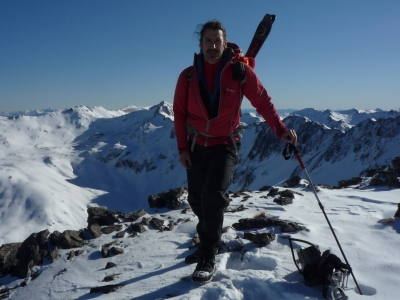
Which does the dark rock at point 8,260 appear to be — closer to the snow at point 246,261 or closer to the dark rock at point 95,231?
the snow at point 246,261

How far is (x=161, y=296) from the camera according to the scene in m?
4.94

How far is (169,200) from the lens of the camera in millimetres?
12703

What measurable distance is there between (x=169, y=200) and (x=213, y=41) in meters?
8.76

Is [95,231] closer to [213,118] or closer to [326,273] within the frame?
[213,118]

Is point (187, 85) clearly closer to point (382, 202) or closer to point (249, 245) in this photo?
point (249, 245)

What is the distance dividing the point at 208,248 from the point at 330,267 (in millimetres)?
1991

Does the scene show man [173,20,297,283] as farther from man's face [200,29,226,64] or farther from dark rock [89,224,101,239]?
dark rock [89,224,101,239]

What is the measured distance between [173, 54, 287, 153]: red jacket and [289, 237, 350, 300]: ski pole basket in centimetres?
208

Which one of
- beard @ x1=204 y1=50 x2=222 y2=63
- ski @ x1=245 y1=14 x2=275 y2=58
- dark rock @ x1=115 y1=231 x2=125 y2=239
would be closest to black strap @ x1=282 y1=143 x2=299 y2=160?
beard @ x1=204 y1=50 x2=222 y2=63

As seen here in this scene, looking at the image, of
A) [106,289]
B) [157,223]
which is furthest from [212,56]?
[157,223]

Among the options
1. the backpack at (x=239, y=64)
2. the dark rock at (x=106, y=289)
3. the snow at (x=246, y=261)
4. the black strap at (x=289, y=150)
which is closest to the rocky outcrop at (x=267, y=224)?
the snow at (x=246, y=261)

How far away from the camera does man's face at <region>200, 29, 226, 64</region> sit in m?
5.03

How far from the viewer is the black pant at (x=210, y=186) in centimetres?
512

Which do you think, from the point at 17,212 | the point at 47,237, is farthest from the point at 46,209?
the point at 47,237
